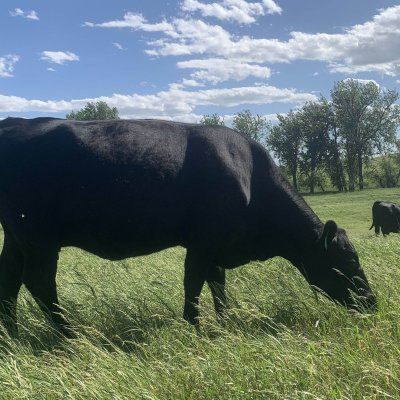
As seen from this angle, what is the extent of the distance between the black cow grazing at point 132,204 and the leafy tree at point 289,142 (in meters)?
80.0

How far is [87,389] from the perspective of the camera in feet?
12.2

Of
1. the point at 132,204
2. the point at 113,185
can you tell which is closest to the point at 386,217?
the point at 132,204

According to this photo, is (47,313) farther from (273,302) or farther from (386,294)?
(386,294)

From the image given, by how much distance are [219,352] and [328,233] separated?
2.72 m

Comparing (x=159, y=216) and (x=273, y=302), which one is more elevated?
(x=159, y=216)

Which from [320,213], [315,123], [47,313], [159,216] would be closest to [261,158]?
[159,216]

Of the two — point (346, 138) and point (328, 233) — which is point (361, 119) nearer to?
point (346, 138)

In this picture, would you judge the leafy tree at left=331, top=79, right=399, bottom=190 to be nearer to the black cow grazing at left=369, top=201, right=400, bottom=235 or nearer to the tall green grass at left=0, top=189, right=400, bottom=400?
the black cow grazing at left=369, top=201, right=400, bottom=235

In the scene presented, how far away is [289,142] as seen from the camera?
8631 cm

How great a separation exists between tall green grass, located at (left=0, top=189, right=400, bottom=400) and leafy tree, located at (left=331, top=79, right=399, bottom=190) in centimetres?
7718

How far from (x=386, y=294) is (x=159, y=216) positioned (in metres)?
2.90

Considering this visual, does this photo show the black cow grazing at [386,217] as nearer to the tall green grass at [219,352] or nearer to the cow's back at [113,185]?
the tall green grass at [219,352]

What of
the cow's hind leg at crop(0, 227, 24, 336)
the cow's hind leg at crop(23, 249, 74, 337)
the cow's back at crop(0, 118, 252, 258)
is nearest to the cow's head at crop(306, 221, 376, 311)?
the cow's back at crop(0, 118, 252, 258)

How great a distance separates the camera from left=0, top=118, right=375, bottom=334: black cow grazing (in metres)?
5.88
